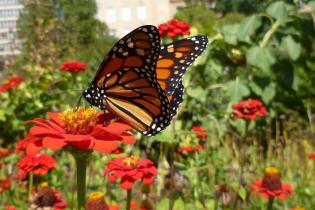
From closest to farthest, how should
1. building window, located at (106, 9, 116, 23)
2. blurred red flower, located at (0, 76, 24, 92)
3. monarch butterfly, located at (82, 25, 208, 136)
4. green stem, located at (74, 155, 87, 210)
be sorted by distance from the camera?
green stem, located at (74, 155, 87, 210) < monarch butterfly, located at (82, 25, 208, 136) < blurred red flower, located at (0, 76, 24, 92) < building window, located at (106, 9, 116, 23)

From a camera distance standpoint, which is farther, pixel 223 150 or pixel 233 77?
pixel 233 77

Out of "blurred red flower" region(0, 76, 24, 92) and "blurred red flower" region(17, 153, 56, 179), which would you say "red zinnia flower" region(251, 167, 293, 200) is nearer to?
"blurred red flower" region(17, 153, 56, 179)

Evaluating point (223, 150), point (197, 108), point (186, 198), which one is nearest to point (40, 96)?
point (197, 108)

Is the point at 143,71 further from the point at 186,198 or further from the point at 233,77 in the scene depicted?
the point at 233,77

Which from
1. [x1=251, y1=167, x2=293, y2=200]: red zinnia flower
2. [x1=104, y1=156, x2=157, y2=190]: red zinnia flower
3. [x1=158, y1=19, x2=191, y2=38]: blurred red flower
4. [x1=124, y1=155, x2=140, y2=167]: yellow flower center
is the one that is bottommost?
[x1=251, y1=167, x2=293, y2=200]: red zinnia flower

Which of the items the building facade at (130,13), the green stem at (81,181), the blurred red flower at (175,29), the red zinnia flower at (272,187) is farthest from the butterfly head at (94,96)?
the building facade at (130,13)

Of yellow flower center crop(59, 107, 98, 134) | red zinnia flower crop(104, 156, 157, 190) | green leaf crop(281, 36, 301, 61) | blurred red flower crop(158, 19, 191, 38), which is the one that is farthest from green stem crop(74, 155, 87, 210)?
green leaf crop(281, 36, 301, 61)

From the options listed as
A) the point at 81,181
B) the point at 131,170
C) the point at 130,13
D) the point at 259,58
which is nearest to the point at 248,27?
the point at 259,58
